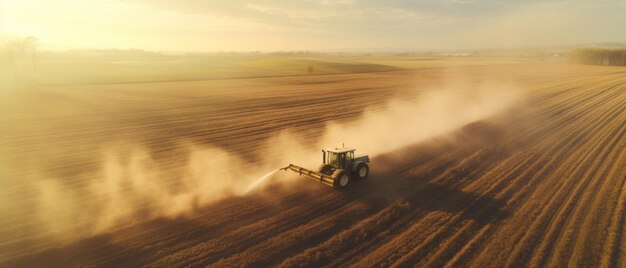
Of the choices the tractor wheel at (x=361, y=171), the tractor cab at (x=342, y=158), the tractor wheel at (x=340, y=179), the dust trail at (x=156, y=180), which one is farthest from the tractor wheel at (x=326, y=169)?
the dust trail at (x=156, y=180)

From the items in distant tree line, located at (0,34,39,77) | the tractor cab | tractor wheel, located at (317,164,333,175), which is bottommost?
tractor wheel, located at (317,164,333,175)

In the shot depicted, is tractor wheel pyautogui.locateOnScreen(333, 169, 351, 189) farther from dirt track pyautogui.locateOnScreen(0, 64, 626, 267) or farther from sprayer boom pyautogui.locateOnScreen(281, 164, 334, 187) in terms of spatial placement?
dirt track pyautogui.locateOnScreen(0, 64, 626, 267)

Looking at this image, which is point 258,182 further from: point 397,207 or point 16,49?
point 16,49

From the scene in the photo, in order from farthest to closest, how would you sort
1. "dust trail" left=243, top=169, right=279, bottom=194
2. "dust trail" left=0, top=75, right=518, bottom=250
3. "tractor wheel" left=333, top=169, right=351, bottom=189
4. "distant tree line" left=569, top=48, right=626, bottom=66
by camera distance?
"distant tree line" left=569, top=48, right=626, bottom=66, "dust trail" left=243, top=169, right=279, bottom=194, "tractor wheel" left=333, top=169, right=351, bottom=189, "dust trail" left=0, top=75, right=518, bottom=250

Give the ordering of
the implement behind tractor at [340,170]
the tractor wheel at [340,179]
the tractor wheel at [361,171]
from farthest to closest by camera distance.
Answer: the tractor wheel at [361,171], the implement behind tractor at [340,170], the tractor wheel at [340,179]

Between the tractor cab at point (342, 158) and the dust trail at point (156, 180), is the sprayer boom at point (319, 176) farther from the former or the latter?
the tractor cab at point (342, 158)

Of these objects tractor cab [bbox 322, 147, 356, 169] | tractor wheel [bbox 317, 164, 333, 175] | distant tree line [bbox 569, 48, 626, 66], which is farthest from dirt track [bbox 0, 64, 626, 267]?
distant tree line [bbox 569, 48, 626, 66]

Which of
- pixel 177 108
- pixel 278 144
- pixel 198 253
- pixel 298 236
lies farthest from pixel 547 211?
pixel 177 108
